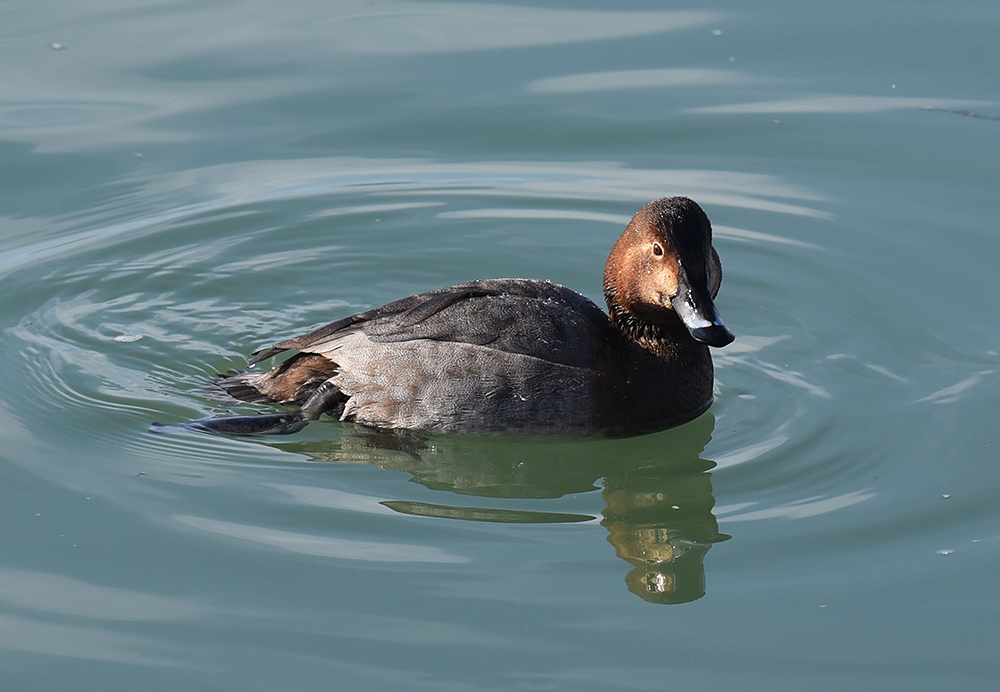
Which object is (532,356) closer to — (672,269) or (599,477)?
(599,477)

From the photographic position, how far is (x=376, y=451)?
5.91m

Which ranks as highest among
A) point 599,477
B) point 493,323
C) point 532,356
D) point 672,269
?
point 672,269

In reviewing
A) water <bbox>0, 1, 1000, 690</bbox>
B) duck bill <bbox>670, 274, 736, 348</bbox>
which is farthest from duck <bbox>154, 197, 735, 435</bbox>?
water <bbox>0, 1, 1000, 690</bbox>

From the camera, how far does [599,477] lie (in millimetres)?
5797

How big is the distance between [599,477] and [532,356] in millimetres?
611

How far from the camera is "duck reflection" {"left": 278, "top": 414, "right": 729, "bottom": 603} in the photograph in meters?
5.25

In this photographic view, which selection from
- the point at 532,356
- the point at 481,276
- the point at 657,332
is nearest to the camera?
the point at 532,356

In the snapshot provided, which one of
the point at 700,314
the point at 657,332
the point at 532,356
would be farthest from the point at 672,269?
the point at 532,356

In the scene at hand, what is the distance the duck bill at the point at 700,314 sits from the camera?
571 centimetres

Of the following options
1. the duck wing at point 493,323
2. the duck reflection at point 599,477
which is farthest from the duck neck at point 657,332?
the duck reflection at point 599,477

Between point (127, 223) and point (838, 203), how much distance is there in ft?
14.4

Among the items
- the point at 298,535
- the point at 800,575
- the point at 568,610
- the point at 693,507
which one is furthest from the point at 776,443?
the point at 298,535

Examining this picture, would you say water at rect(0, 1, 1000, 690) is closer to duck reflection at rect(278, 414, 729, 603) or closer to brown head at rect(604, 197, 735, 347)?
duck reflection at rect(278, 414, 729, 603)

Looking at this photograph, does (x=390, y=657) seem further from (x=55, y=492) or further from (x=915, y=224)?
(x=915, y=224)
